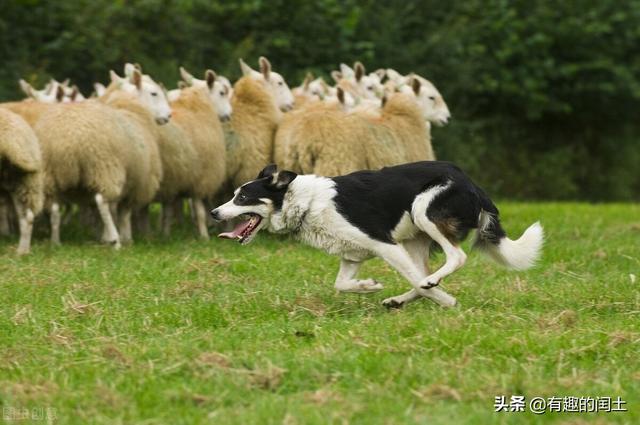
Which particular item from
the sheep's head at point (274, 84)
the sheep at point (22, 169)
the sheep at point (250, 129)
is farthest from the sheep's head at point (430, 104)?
the sheep at point (22, 169)

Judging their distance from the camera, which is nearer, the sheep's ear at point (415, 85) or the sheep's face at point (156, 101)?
the sheep's face at point (156, 101)

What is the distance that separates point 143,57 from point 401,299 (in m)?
13.8

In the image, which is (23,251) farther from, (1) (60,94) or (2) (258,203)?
(2) (258,203)

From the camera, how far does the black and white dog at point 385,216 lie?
7.21 meters

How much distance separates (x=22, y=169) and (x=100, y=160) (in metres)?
0.86

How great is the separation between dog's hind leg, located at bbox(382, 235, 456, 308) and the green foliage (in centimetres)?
1227

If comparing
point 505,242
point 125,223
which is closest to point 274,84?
point 125,223

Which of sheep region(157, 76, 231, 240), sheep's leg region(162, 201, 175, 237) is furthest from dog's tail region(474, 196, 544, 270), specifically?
sheep's leg region(162, 201, 175, 237)

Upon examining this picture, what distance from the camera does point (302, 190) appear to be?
24.1 ft

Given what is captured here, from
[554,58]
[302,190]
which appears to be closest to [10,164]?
[302,190]

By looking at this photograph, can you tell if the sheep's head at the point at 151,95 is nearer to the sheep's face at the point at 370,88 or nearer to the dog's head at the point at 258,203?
the sheep's face at the point at 370,88

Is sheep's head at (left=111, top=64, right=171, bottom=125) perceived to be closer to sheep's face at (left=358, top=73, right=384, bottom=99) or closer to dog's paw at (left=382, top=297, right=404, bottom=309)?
sheep's face at (left=358, top=73, right=384, bottom=99)

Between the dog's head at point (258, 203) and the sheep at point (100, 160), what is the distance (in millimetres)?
4006

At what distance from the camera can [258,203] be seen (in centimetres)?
732
